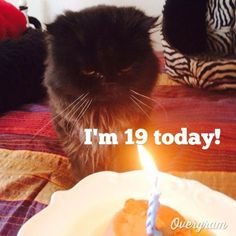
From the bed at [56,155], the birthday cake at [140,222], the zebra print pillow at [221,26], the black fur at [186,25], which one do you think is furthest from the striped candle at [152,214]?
the zebra print pillow at [221,26]

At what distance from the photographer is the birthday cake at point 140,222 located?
1.11 feet

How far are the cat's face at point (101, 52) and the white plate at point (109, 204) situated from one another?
0.31m

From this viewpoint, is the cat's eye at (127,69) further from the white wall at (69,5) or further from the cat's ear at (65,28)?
the white wall at (69,5)

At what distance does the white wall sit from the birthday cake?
1.50 metres

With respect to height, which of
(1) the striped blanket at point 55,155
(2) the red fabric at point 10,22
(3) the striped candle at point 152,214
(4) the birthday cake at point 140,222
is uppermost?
(2) the red fabric at point 10,22

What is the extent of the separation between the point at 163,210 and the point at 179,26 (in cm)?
110

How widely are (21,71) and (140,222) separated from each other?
0.90 metres

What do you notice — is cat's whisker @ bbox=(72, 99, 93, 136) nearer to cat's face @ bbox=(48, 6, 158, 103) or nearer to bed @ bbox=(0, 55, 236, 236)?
cat's face @ bbox=(48, 6, 158, 103)

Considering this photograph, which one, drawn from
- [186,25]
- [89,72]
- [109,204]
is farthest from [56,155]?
[186,25]

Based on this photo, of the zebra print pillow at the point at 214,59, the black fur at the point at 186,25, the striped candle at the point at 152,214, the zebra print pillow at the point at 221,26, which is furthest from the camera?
the zebra print pillow at the point at 221,26

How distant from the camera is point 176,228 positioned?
0.35 metres

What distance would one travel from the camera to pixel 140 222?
0.34m

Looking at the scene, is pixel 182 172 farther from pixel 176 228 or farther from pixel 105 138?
pixel 176 228

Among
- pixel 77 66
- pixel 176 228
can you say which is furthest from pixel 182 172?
pixel 176 228
